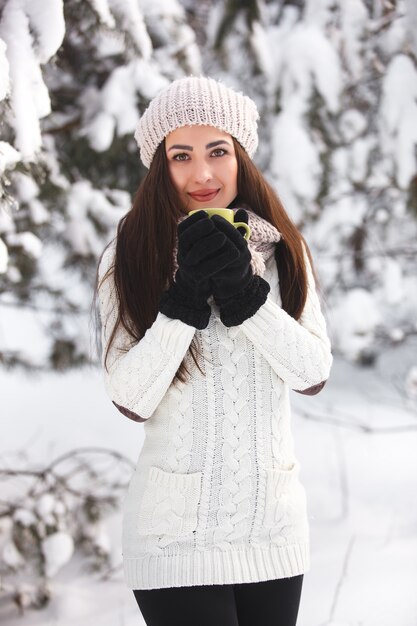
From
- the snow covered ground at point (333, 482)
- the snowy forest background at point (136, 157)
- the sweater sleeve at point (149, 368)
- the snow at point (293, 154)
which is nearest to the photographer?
the sweater sleeve at point (149, 368)

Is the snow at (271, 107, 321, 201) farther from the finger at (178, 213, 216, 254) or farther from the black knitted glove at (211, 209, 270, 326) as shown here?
the finger at (178, 213, 216, 254)

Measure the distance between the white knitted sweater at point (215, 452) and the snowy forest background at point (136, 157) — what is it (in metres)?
0.53

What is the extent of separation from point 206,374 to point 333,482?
285cm

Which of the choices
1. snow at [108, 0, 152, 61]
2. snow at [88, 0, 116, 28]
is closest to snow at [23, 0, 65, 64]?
snow at [88, 0, 116, 28]

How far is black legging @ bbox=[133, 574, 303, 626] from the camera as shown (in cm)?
157

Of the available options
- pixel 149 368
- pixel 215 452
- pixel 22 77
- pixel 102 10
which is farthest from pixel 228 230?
pixel 102 10

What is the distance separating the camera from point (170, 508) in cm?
159

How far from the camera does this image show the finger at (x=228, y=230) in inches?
58.7

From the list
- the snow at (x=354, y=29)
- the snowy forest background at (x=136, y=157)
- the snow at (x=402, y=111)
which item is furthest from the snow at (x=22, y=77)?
the snow at (x=354, y=29)

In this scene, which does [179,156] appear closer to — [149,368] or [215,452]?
[149,368]

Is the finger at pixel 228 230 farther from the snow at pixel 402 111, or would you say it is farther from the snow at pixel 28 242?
the snow at pixel 402 111

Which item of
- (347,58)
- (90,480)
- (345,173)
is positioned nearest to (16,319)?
(90,480)

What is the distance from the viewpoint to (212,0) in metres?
4.20

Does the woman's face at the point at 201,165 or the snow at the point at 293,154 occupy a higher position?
the snow at the point at 293,154
